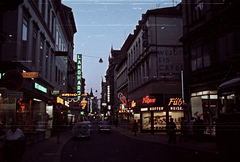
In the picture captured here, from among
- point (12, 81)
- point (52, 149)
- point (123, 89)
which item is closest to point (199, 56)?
point (52, 149)

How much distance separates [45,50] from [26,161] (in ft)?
51.3

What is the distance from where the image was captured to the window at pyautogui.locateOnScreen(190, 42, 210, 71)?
1925 cm

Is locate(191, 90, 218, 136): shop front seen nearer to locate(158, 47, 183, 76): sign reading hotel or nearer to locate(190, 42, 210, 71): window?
locate(190, 42, 210, 71): window

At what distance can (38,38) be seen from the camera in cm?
2102

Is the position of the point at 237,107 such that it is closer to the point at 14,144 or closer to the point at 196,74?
the point at 14,144

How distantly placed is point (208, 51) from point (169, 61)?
11.5m

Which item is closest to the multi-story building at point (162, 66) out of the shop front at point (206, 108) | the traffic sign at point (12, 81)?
the shop front at point (206, 108)

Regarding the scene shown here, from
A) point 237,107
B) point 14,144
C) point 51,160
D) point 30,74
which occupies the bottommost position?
point 51,160

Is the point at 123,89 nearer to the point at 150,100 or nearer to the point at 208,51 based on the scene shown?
the point at 150,100

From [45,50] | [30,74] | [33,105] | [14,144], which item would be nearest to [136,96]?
[45,50]

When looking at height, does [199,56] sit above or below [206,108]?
above

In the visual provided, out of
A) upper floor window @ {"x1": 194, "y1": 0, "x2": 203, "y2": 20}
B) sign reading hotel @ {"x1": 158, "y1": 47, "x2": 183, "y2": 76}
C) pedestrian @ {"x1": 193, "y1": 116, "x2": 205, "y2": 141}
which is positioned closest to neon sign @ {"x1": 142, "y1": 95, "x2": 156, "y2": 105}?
sign reading hotel @ {"x1": 158, "y1": 47, "x2": 183, "y2": 76}

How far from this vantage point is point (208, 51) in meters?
19.1

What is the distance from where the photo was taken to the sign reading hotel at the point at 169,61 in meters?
30.3
